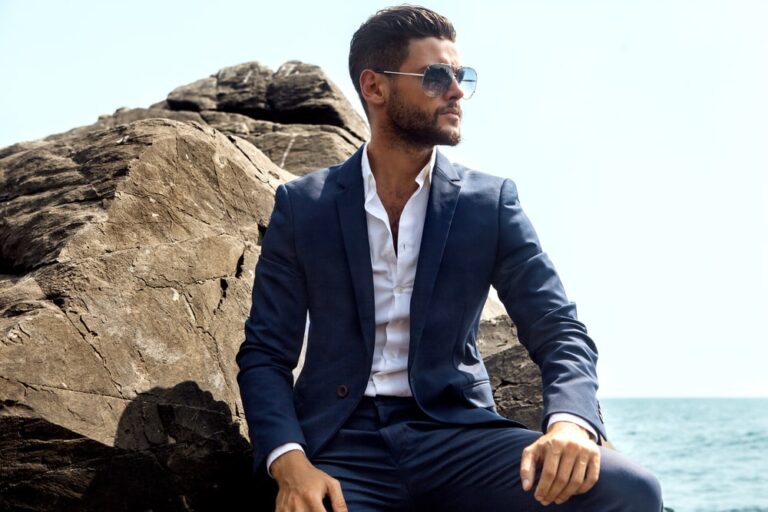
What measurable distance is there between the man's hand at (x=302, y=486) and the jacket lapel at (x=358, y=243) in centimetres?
50

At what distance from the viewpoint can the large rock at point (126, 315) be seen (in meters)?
3.65

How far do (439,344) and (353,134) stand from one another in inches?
151

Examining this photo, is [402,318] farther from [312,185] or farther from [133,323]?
[133,323]

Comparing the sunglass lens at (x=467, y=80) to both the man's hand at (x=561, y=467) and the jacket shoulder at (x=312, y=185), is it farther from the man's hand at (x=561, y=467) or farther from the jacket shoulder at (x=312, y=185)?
the man's hand at (x=561, y=467)

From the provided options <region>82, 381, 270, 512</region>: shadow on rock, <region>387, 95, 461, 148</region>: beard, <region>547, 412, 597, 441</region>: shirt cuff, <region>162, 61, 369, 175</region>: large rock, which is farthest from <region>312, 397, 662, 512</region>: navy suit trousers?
<region>162, 61, 369, 175</region>: large rock

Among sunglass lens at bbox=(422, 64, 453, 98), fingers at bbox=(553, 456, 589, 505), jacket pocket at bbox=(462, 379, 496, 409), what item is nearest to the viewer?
fingers at bbox=(553, 456, 589, 505)

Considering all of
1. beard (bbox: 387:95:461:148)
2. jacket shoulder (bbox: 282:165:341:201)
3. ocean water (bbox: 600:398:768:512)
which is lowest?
ocean water (bbox: 600:398:768:512)

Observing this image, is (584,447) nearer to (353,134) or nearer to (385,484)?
(385,484)

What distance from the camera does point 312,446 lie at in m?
3.45

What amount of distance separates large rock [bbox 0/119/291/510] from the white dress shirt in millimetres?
785

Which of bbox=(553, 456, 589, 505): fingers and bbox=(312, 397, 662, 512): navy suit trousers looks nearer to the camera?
bbox=(553, 456, 589, 505): fingers

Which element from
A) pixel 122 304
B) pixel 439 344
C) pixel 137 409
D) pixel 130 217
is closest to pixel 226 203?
pixel 130 217

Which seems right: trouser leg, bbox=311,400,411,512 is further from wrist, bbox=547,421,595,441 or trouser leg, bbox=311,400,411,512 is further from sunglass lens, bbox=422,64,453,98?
sunglass lens, bbox=422,64,453,98

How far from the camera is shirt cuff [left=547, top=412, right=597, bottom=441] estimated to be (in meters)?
3.14
